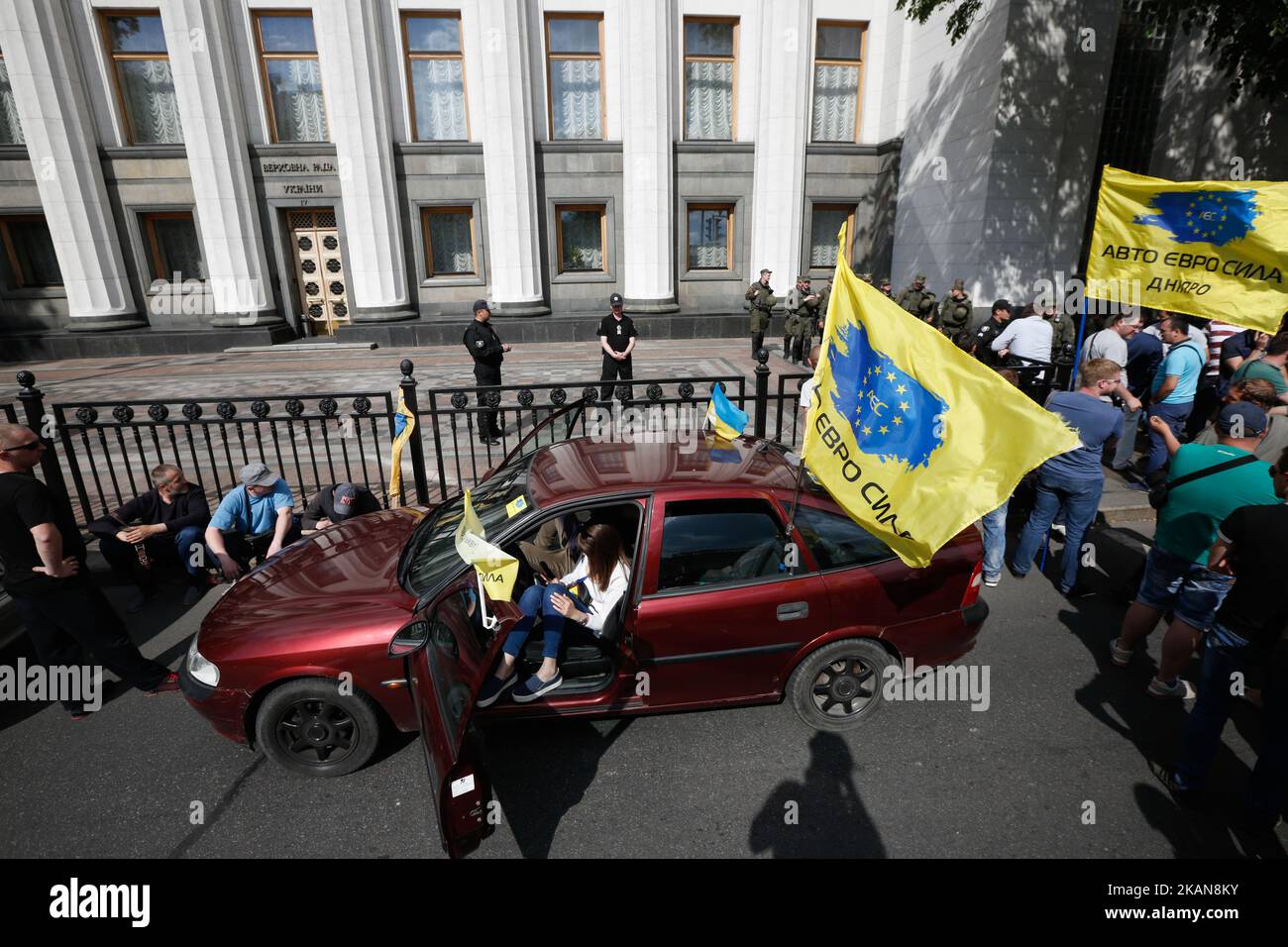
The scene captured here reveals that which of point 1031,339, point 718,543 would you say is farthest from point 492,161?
point 718,543

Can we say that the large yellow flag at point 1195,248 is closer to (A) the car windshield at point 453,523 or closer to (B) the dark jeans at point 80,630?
(A) the car windshield at point 453,523

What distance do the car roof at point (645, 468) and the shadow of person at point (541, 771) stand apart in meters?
1.44

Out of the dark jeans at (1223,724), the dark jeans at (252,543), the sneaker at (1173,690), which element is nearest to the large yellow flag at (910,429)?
the dark jeans at (1223,724)

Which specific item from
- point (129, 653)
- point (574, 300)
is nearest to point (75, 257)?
point (574, 300)

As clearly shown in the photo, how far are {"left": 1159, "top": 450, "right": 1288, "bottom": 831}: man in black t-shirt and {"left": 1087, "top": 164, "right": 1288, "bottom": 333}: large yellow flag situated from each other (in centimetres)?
282

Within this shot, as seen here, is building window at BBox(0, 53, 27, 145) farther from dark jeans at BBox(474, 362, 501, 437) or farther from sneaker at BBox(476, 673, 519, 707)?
sneaker at BBox(476, 673, 519, 707)

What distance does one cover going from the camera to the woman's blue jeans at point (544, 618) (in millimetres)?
3512

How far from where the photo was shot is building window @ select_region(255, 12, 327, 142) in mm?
15461

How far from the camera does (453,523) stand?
399 centimetres

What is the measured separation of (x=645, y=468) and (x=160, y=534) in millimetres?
4523

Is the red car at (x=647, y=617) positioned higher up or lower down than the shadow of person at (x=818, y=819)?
higher up

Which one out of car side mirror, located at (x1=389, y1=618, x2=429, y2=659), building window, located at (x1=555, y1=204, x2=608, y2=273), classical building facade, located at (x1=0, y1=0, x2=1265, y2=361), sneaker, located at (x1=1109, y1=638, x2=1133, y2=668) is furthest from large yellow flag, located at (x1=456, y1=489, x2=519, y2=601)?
building window, located at (x1=555, y1=204, x2=608, y2=273)

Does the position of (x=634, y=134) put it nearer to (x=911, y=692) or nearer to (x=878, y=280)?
(x=878, y=280)
